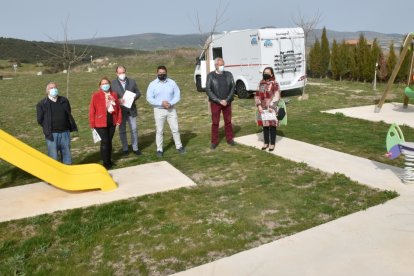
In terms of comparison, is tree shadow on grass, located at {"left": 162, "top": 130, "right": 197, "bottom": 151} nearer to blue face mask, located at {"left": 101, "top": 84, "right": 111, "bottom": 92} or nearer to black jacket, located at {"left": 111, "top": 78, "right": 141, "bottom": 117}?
black jacket, located at {"left": 111, "top": 78, "right": 141, "bottom": 117}

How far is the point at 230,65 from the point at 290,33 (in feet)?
8.60

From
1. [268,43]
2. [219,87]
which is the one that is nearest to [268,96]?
[219,87]

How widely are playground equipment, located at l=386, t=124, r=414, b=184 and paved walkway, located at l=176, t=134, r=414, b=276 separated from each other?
421mm

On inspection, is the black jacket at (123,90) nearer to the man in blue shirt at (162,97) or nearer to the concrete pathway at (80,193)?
the man in blue shirt at (162,97)

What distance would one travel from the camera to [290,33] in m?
14.7

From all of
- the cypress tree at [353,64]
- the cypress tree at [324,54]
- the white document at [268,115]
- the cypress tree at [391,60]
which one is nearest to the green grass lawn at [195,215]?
the white document at [268,115]

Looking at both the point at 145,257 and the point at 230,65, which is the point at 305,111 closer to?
the point at 230,65

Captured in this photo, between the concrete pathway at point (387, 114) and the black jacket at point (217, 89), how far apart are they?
169 inches

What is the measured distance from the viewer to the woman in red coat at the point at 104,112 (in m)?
6.29

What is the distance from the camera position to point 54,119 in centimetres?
576

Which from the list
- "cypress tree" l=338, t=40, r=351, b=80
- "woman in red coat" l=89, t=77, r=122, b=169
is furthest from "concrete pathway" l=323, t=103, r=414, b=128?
"cypress tree" l=338, t=40, r=351, b=80

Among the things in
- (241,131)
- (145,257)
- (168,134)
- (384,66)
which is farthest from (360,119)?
(384,66)

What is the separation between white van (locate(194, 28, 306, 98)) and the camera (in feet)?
46.1

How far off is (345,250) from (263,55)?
36.9 ft
